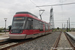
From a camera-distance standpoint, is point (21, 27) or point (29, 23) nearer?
point (21, 27)

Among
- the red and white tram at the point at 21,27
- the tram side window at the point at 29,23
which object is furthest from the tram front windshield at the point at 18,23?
the tram side window at the point at 29,23

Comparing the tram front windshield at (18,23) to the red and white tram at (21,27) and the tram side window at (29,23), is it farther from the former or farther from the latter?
the tram side window at (29,23)

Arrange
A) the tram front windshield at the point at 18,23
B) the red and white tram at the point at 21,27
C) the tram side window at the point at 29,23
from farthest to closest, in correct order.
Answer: the tram side window at the point at 29,23 → the tram front windshield at the point at 18,23 → the red and white tram at the point at 21,27

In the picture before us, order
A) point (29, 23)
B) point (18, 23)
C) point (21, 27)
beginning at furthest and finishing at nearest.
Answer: point (29, 23) → point (18, 23) → point (21, 27)

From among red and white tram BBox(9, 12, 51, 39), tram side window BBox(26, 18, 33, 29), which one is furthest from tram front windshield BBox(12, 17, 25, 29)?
tram side window BBox(26, 18, 33, 29)

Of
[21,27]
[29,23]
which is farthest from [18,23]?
[29,23]

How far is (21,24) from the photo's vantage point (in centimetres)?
1455

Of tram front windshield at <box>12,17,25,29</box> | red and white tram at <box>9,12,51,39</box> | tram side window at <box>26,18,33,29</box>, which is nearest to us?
red and white tram at <box>9,12,51,39</box>

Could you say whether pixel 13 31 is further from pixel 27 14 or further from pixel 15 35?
pixel 27 14

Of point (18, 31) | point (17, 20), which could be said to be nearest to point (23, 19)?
point (17, 20)

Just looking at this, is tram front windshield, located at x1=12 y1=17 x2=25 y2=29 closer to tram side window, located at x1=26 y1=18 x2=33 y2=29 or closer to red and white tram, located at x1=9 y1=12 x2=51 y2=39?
red and white tram, located at x1=9 y1=12 x2=51 y2=39

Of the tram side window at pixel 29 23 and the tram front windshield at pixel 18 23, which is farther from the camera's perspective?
the tram side window at pixel 29 23

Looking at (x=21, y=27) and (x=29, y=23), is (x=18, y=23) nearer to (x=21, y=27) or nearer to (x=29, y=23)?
(x=21, y=27)

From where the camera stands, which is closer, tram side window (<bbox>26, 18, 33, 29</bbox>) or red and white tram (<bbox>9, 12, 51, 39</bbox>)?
red and white tram (<bbox>9, 12, 51, 39</bbox>)
